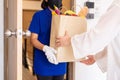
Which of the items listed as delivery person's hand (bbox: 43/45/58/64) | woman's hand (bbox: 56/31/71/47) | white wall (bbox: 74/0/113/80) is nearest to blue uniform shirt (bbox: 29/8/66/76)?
delivery person's hand (bbox: 43/45/58/64)

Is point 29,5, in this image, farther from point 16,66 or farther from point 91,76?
point 16,66

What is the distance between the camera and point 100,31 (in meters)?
1.32

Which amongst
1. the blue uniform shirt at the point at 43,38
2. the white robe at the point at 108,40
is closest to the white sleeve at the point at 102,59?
the white robe at the point at 108,40

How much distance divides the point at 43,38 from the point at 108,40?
712 millimetres

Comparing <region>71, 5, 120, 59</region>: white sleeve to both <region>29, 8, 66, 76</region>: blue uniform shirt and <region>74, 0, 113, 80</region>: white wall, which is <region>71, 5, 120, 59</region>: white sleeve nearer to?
<region>29, 8, 66, 76</region>: blue uniform shirt

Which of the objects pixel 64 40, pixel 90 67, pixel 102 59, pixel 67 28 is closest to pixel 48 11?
pixel 67 28

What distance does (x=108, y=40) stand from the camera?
131 cm

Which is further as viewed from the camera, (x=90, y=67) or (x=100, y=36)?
(x=90, y=67)

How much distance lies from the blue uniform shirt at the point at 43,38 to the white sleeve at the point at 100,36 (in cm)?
48

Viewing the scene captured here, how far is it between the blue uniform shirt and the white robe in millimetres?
486

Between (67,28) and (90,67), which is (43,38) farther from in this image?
(90,67)

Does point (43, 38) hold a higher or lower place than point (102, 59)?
higher

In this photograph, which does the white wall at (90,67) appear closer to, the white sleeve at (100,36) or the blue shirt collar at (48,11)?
the blue shirt collar at (48,11)

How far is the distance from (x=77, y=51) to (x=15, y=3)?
481 mm
